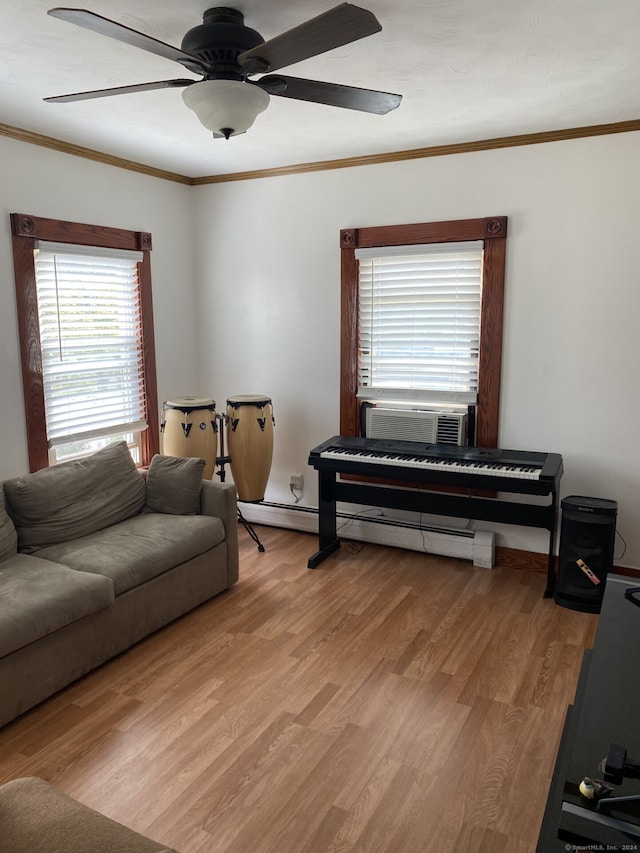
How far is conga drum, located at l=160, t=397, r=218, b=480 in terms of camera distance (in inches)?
160

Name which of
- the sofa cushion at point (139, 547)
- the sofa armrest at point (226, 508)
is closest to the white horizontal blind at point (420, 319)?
the sofa armrest at point (226, 508)

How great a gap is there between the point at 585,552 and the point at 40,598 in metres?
2.66

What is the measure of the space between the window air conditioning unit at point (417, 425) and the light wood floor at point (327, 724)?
36.9 inches

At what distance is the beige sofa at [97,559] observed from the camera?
2520 mm

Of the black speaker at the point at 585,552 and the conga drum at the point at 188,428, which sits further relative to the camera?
the conga drum at the point at 188,428

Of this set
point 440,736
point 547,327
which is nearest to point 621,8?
point 547,327

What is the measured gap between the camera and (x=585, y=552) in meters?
3.36

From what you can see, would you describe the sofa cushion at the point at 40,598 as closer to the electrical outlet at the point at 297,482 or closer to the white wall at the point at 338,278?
the white wall at the point at 338,278

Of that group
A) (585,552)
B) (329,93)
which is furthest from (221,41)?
(585,552)

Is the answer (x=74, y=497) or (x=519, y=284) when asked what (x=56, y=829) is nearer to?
(x=74, y=497)

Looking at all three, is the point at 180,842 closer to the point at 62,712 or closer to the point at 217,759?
the point at 217,759

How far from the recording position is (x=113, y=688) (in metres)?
2.70

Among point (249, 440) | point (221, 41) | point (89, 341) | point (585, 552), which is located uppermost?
point (221, 41)

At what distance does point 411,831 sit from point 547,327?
2.76 meters
